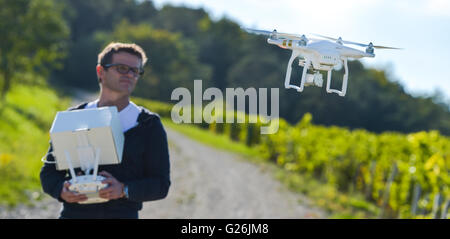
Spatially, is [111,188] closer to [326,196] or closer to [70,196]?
[70,196]

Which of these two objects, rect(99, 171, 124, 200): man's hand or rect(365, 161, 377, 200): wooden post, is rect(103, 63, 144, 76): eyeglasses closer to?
rect(99, 171, 124, 200): man's hand

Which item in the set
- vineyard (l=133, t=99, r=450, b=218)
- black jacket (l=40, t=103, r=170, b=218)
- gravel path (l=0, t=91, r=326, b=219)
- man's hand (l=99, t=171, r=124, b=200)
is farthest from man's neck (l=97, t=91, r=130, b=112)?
gravel path (l=0, t=91, r=326, b=219)

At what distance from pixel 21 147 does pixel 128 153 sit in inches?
399

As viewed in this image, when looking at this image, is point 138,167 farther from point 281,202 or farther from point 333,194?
point 333,194

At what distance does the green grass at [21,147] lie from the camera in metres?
9.48

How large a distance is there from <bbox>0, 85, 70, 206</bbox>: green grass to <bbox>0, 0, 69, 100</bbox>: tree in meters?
1.40

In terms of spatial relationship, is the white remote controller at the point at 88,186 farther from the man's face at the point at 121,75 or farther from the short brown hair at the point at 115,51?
the short brown hair at the point at 115,51

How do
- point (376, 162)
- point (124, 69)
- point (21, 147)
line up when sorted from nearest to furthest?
point (124, 69), point (21, 147), point (376, 162)

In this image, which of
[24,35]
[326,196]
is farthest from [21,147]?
[326,196]

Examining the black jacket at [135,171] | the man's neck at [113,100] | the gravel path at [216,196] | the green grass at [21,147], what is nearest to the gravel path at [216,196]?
the gravel path at [216,196]

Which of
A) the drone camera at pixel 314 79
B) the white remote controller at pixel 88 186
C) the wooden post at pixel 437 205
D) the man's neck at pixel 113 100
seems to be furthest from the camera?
the wooden post at pixel 437 205

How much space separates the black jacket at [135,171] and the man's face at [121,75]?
0.22 metres

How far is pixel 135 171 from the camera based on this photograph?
2.85 meters
